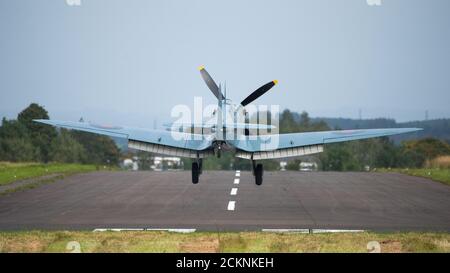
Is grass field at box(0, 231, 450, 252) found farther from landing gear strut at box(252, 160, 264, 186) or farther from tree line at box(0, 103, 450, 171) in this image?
tree line at box(0, 103, 450, 171)

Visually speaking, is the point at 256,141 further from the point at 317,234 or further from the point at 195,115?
the point at 317,234

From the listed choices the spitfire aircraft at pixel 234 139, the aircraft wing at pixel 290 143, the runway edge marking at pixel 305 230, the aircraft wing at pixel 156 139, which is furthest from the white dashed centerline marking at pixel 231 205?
the runway edge marking at pixel 305 230

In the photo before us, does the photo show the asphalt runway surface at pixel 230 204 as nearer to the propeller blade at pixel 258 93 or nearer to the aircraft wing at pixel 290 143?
the aircraft wing at pixel 290 143

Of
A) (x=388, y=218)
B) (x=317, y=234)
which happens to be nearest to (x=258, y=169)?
(x=388, y=218)

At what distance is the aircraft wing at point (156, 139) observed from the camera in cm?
3083

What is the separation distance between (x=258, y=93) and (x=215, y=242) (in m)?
15.0

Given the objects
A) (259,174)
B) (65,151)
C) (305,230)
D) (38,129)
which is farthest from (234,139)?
(38,129)

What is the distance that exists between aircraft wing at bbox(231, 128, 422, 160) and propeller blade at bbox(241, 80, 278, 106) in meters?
1.87

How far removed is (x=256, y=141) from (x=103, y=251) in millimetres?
14892

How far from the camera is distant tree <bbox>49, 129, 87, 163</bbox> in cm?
9528

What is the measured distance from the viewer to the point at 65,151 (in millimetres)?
97125

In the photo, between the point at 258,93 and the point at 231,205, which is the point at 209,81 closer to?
the point at 258,93

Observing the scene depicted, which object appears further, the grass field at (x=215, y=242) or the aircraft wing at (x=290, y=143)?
the aircraft wing at (x=290, y=143)

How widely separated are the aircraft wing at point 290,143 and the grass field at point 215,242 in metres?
11.1
